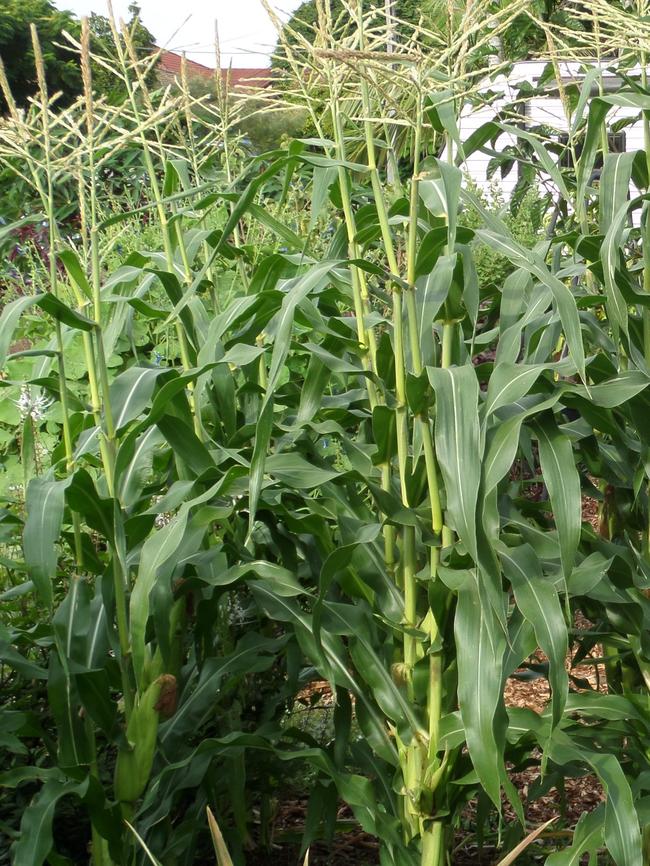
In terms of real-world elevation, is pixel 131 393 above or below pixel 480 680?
above

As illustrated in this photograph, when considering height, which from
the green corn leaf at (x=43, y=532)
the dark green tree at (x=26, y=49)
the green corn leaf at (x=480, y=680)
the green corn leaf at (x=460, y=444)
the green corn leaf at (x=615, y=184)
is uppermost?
the dark green tree at (x=26, y=49)

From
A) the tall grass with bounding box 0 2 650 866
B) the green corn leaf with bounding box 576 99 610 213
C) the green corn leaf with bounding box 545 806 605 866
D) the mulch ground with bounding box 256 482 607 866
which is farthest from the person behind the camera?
the mulch ground with bounding box 256 482 607 866

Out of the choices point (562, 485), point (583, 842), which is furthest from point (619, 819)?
point (562, 485)

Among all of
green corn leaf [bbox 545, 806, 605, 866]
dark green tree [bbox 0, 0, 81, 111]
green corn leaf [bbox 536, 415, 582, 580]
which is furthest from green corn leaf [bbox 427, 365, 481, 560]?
dark green tree [bbox 0, 0, 81, 111]

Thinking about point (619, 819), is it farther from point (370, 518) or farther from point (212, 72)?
point (212, 72)

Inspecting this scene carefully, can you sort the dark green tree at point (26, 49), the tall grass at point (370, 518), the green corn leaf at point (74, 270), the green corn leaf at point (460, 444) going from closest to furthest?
the green corn leaf at point (460, 444), the tall grass at point (370, 518), the green corn leaf at point (74, 270), the dark green tree at point (26, 49)

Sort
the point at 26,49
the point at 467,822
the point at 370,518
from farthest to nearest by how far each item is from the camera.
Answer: the point at 26,49 < the point at 467,822 < the point at 370,518

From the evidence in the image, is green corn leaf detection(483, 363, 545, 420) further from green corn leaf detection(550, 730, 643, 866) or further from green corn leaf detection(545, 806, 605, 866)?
green corn leaf detection(545, 806, 605, 866)

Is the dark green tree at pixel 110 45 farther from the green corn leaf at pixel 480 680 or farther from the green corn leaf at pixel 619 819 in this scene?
the green corn leaf at pixel 619 819

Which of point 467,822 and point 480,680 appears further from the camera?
point 467,822

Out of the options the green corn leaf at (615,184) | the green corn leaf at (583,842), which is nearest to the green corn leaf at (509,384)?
the green corn leaf at (615,184)

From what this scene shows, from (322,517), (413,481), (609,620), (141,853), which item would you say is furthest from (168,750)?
(609,620)

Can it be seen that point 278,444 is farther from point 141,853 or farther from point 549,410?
point 141,853

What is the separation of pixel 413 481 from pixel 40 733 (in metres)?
0.79
